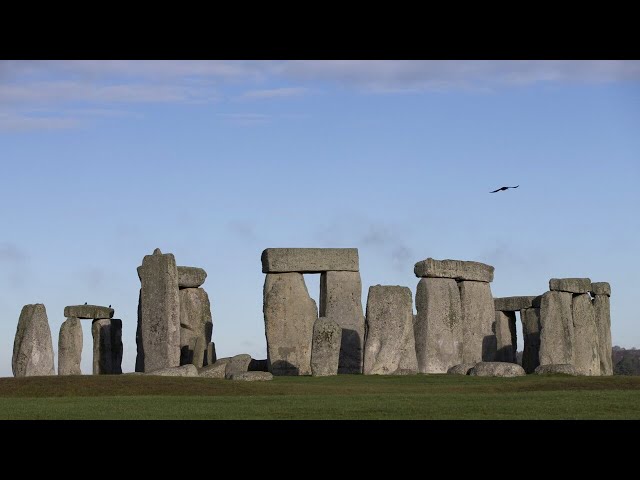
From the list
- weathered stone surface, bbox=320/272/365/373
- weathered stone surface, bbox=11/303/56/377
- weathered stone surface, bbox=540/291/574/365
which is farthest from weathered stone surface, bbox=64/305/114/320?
weathered stone surface, bbox=540/291/574/365

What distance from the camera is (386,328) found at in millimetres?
27547

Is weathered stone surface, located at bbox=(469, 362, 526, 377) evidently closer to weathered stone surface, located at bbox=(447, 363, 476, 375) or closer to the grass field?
the grass field

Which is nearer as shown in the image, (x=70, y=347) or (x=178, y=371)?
(x=178, y=371)

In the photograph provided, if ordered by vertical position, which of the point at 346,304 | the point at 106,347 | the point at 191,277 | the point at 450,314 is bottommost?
the point at 106,347

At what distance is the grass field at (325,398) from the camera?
15211 millimetres

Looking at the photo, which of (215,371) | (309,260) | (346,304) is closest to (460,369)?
(346,304)

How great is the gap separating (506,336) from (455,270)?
4.32 meters

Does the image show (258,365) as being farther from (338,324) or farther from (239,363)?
(338,324)

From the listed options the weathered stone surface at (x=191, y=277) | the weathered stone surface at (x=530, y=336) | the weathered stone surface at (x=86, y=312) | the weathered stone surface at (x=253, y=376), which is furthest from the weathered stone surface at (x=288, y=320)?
the weathered stone surface at (x=530, y=336)

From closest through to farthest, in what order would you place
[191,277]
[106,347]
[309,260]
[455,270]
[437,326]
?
1. [437,326]
2. [309,260]
3. [191,277]
4. [455,270]
5. [106,347]

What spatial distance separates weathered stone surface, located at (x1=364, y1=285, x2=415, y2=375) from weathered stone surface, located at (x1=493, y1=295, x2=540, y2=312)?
651cm

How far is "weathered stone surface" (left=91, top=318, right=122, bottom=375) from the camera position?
31031mm
